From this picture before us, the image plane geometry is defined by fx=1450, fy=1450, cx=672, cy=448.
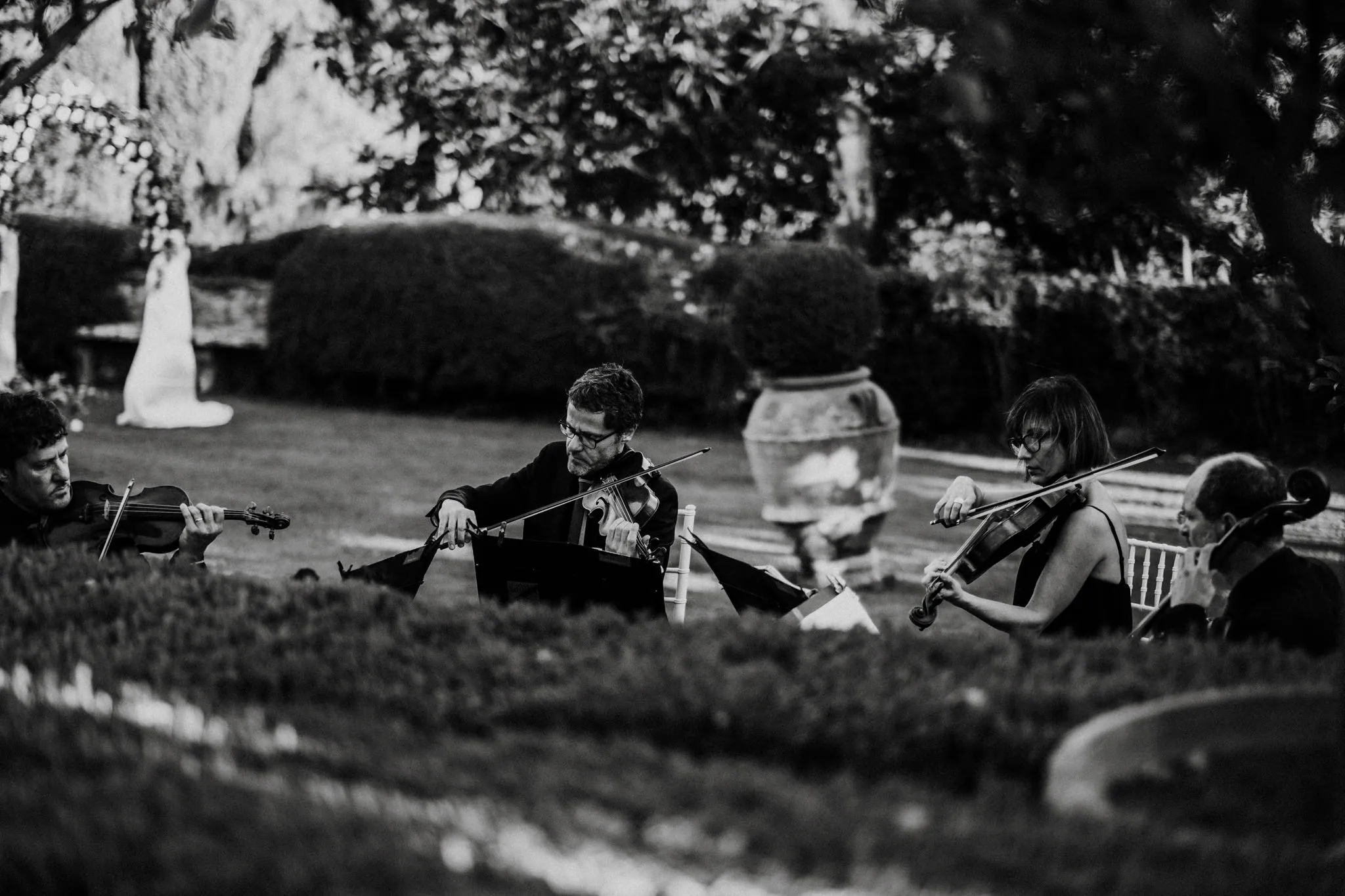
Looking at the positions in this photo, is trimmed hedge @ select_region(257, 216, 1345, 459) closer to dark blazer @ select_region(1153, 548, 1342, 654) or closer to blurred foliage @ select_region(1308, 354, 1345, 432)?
blurred foliage @ select_region(1308, 354, 1345, 432)

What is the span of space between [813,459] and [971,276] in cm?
543

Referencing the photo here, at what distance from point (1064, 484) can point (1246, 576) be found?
0.69 metres

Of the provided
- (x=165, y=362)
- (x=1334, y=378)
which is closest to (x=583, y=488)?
(x=1334, y=378)

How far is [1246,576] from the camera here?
11.2 ft

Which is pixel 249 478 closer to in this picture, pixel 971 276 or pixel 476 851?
pixel 971 276

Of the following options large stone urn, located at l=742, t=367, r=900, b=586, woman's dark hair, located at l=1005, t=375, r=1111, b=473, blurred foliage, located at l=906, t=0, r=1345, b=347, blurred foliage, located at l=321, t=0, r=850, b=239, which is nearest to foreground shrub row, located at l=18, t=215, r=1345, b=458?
blurred foliage, located at l=321, t=0, r=850, b=239

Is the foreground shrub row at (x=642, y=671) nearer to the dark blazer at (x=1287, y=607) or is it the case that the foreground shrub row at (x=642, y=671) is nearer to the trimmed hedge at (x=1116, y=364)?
the dark blazer at (x=1287, y=607)

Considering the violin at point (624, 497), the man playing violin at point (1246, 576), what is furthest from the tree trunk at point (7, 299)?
the man playing violin at point (1246, 576)

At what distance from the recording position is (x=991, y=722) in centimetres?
236

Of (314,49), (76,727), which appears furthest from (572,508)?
(314,49)

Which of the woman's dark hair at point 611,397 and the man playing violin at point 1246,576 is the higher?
the woman's dark hair at point 611,397

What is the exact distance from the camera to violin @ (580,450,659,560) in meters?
4.46

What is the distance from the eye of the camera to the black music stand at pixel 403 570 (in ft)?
13.8

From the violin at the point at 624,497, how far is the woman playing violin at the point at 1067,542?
0.91 m
